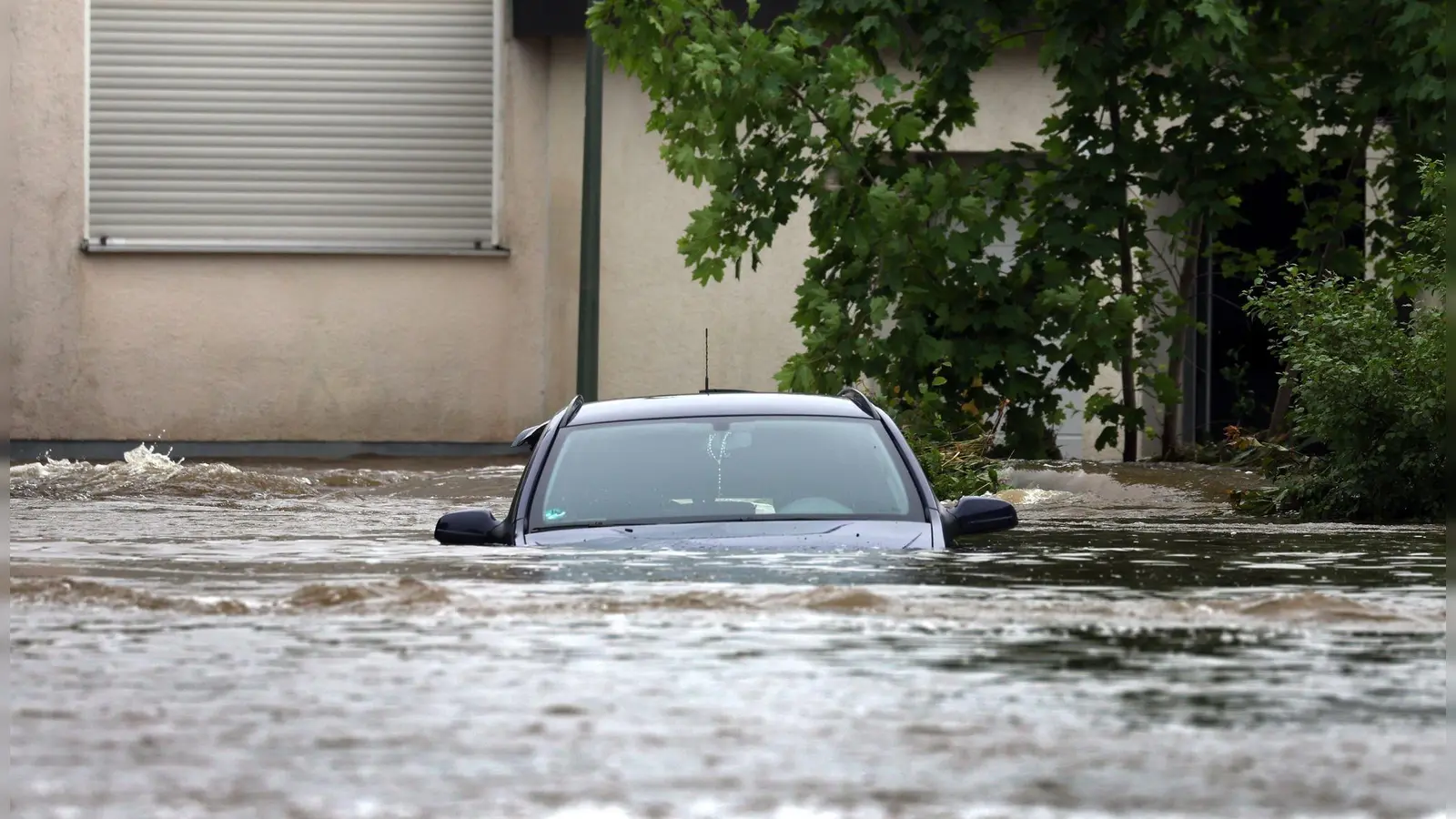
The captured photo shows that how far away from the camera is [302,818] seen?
3.97 m

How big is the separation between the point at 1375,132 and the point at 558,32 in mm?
7791

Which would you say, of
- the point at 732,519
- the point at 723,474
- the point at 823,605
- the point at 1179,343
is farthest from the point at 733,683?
the point at 1179,343

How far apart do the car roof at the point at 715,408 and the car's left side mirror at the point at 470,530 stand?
0.71 m

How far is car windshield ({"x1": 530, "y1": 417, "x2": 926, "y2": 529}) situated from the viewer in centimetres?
805

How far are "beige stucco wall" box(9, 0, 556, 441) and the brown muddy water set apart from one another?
12303mm

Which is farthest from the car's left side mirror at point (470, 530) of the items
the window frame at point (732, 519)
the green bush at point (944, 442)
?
the green bush at point (944, 442)

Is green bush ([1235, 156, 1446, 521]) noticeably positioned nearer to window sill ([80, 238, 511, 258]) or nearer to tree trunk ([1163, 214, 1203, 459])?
tree trunk ([1163, 214, 1203, 459])

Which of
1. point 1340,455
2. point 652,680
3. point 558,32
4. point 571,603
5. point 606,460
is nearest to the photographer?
point 652,680

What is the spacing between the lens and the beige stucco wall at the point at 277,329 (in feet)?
71.1

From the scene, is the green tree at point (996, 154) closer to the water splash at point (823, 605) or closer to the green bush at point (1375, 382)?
the green bush at point (1375, 382)

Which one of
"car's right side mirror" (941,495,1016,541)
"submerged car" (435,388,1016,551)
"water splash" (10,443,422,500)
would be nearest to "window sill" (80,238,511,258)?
"water splash" (10,443,422,500)

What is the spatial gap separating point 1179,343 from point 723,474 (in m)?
8.77

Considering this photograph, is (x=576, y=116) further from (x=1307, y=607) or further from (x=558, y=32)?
(x=1307, y=607)

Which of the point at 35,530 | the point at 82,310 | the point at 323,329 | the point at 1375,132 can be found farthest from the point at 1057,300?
the point at 82,310
